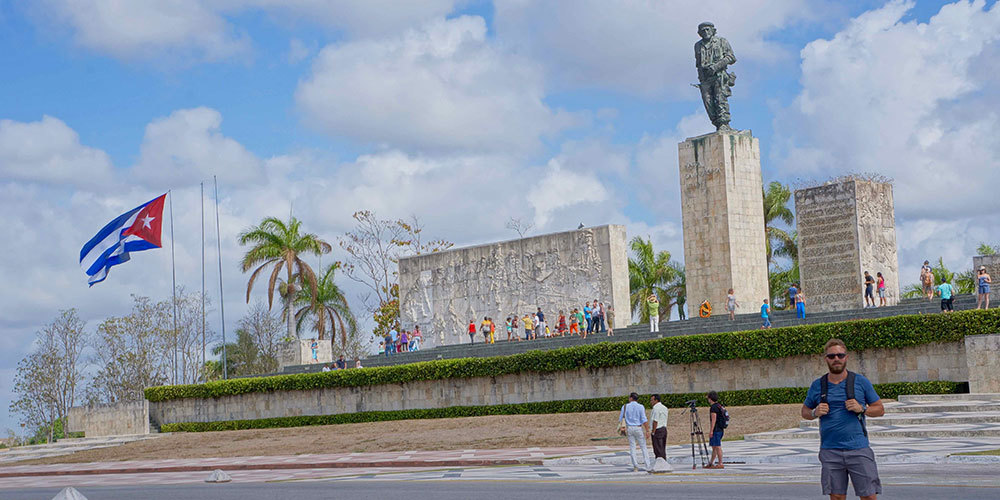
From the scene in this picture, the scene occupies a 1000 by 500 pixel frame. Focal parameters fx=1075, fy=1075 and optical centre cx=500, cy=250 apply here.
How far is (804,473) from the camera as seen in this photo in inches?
487

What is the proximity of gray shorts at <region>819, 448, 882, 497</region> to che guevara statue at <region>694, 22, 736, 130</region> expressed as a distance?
2405 cm

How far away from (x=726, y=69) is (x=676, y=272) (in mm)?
13671

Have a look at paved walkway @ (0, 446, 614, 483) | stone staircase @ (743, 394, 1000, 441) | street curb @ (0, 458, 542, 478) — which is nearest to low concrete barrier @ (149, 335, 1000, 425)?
stone staircase @ (743, 394, 1000, 441)

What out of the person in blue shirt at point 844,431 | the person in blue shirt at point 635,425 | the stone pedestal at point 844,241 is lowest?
the person in blue shirt at point 635,425

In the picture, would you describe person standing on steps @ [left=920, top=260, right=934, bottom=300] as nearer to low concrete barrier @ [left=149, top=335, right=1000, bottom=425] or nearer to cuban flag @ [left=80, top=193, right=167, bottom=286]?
low concrete barrier @ [left=149, top=335, right=1000, bottom=425]

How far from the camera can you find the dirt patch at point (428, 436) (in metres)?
20.8

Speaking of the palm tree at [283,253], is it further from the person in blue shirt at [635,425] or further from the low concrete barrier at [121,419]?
the person in blue shirt at [635,425]

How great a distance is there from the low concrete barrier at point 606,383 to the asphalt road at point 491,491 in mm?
10632

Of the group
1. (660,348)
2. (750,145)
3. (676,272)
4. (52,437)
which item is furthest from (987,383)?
(52,437)

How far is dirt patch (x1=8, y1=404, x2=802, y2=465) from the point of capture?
20766 millimetres

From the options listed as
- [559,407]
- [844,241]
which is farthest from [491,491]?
[844,241]

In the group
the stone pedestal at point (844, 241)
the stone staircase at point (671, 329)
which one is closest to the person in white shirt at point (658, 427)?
the stone staircase at point (671, 329)

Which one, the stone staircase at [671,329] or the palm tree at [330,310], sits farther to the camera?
the palm tree at [330,310]

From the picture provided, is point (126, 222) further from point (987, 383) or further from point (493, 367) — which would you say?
point (987, 383)
